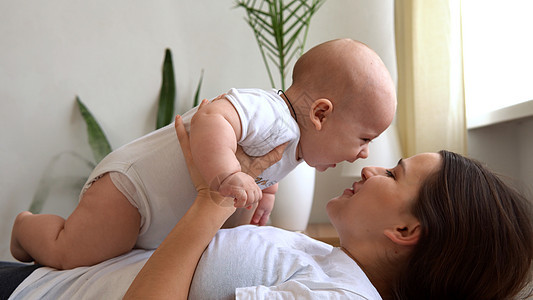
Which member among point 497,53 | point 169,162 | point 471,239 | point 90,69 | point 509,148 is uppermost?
point 90,69

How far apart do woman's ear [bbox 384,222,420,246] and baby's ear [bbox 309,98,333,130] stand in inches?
10.8

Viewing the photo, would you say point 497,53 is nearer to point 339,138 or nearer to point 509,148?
point 509,148

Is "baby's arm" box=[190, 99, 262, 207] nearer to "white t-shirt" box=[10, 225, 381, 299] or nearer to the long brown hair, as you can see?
"white t-shirt" box=[10, 225, 381, 299]

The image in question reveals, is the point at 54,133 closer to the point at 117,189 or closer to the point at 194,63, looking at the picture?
the point at 194,63

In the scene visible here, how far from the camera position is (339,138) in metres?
1.02

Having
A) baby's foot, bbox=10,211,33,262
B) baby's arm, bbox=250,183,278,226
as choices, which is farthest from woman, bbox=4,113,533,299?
baby's arm, bbox=250,183,278,226

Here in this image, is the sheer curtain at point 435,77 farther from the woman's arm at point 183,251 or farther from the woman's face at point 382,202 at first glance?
the woman's arm at point 183,251

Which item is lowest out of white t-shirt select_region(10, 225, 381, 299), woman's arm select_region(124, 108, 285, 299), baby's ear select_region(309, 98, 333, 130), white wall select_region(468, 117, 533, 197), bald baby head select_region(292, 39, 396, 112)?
white wall select_region(468, 117, 533, 197)

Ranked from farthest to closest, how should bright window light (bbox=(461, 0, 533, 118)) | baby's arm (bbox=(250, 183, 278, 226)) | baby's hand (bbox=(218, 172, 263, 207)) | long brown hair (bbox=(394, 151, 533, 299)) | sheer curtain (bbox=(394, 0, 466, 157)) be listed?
sheer curtain (bbox=(394, 0, 466, 157)) → bright window light (bbox=(461, 0, 533, 118)) → baby's arm (bbox=(250, 183, 278, 226)) → long brown hair (bbox=(394, 151, 533, 299)) → baby's hand (bbox=(218, 172, 263, 207))

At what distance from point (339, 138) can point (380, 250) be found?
0.87 ft

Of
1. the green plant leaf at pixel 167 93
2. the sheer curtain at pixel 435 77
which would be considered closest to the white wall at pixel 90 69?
the green plant leaf at pixel 167 93

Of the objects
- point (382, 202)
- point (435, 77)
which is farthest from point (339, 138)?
point (435, 77)

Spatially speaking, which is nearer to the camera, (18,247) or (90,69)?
(18,247)

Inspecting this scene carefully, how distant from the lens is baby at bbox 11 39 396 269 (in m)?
0.98
